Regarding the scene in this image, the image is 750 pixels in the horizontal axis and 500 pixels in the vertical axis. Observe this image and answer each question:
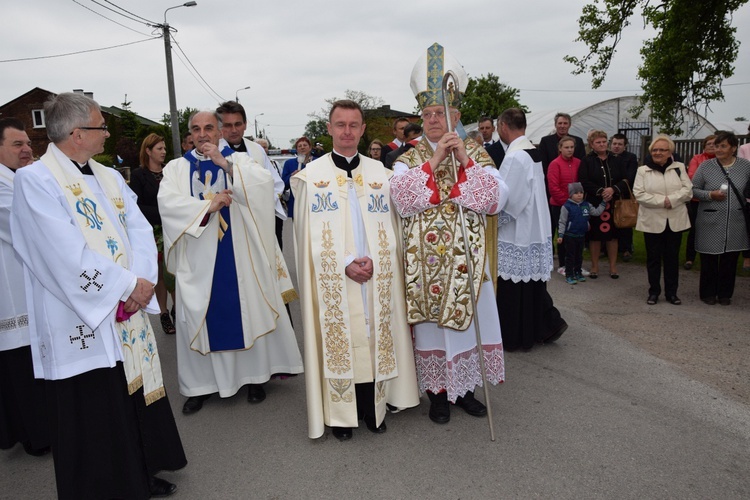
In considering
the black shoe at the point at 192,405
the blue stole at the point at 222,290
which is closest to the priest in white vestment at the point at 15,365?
the black shoe at the point at 192,405

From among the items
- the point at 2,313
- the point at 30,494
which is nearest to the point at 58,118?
the point at 2,313

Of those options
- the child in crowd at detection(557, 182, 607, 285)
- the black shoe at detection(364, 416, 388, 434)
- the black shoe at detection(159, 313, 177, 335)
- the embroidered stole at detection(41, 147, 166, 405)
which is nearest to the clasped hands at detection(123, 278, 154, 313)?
the embroidered stole at detection(41, 147, 166, 405)

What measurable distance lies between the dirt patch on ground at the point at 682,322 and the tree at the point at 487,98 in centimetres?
3573

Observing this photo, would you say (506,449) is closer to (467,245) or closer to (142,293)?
(467,245)

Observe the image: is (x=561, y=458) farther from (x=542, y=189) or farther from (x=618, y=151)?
(x=618, y=151)

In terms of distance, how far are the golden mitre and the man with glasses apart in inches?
76.6

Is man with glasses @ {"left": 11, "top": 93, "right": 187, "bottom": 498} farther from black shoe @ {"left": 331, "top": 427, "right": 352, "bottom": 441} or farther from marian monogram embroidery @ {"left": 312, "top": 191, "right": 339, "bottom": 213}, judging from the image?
black shoe @ {"left": 331, "top": 427, "right": 352, "bottom": 441}

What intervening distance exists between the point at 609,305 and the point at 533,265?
195cm

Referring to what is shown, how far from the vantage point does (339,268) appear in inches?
135

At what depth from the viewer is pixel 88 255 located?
259 centimetres

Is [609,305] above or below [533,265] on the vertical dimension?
below

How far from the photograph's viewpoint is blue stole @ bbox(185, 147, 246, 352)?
4.03 m

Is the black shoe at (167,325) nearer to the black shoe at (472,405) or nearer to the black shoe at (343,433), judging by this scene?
the black shoe at (343,433)

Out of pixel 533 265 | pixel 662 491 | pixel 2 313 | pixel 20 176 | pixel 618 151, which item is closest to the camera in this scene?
pixel 20 176
